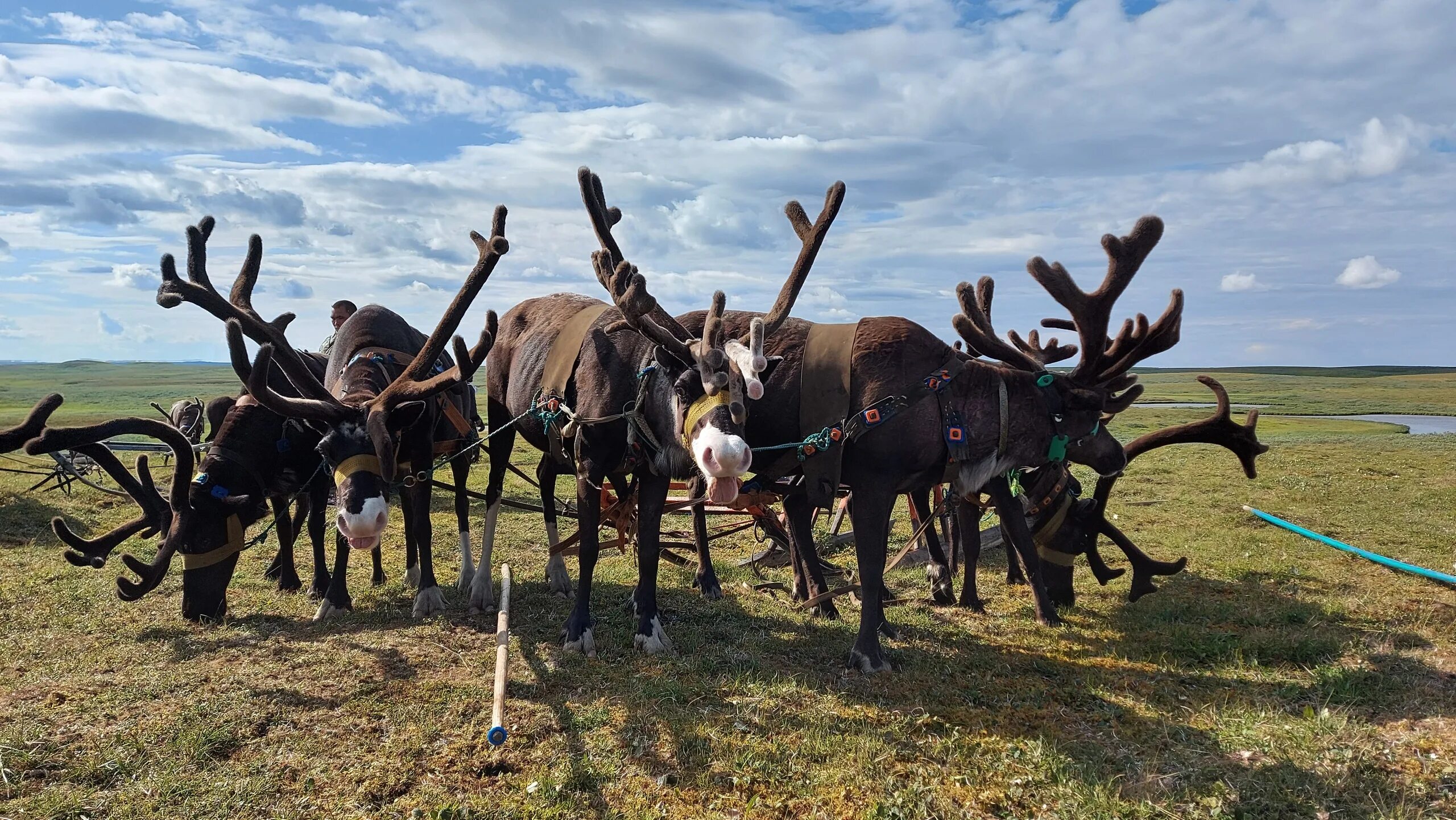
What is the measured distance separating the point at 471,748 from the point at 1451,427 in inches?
1863

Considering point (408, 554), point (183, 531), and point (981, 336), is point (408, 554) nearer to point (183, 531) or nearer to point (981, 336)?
point (183, 531)

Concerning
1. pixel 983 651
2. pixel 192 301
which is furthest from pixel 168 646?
pixel 983 651

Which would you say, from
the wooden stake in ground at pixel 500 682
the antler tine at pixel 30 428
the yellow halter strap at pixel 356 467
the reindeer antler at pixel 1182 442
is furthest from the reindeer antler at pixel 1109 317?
the antler tine at pixel 30 428

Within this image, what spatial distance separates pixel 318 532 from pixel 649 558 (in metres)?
3.65

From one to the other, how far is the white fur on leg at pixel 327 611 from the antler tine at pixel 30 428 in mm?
2578

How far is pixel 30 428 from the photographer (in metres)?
5.77

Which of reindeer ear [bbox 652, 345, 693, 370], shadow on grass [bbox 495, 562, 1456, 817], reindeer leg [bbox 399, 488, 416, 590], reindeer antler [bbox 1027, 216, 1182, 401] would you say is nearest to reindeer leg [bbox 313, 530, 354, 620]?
reindeer leg [bbox 399, 488, 416, 590]

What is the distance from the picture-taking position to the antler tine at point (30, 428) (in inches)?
221

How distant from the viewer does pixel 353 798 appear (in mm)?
4203

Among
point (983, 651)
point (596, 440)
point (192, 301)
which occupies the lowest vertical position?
point (983, 651)

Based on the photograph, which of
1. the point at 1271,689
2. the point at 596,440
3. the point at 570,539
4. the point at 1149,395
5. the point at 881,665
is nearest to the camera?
the point at 1271,689

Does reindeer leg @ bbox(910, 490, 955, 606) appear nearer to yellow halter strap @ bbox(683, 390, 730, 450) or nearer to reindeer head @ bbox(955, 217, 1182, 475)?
reindeer head @ bbox(955, 217, 1182, 475)

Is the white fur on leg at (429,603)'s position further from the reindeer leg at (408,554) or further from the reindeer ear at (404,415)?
the reindeer ear at (404,415)

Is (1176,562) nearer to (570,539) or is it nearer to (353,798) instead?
(570,539)
